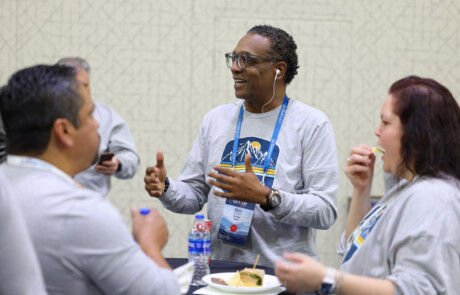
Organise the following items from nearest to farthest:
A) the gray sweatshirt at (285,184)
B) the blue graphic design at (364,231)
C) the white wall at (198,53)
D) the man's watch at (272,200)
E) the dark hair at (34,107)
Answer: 1. the dark hair at (34,107)
2. the blue graphic design at (364,231)
3. the man's watch at (272,200)
4. the gray sweatshirt at (285,184)
5. the white wall at (198,53)

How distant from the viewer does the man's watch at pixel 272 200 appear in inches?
86.4

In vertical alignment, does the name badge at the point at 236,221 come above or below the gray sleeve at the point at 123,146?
below

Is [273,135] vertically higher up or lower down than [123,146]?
higher up

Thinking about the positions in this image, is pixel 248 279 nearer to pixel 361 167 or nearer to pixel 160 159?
pixel 361 167

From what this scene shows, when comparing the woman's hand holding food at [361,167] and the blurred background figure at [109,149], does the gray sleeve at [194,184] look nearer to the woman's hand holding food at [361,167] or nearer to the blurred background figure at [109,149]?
the blurred background figure at [109,149]

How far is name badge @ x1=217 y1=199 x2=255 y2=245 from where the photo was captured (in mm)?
2367

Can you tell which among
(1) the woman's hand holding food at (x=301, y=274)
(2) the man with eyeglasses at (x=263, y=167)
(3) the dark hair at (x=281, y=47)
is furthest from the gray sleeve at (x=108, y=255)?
(3) the dark hair at (x=281, y=47)

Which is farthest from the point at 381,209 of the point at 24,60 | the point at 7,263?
the point at 24,60

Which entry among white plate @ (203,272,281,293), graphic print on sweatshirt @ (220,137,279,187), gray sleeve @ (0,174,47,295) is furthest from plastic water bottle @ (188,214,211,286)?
gray sleeve @ (0,174,47,295)

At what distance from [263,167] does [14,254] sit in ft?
5.38

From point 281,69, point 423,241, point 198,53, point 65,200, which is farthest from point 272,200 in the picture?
point 198,53

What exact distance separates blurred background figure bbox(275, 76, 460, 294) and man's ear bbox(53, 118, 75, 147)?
65cm

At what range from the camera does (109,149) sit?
275cm

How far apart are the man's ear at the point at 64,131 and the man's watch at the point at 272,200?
1.04m
